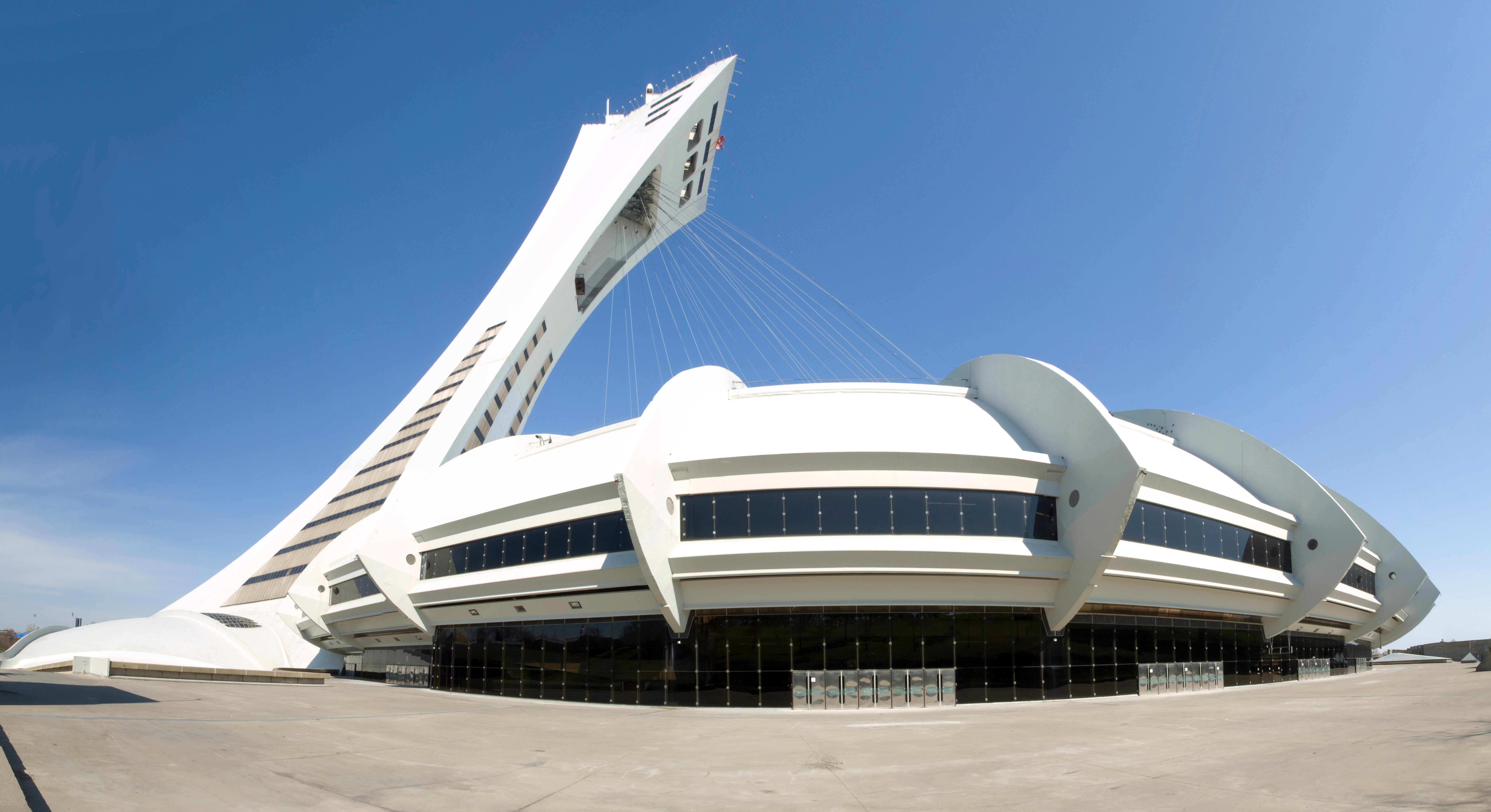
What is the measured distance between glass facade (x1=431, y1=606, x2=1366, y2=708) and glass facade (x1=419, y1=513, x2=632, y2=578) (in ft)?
8.39

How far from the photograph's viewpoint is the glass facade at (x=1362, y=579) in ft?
125

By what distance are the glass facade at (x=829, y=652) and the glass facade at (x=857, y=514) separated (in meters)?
2.51

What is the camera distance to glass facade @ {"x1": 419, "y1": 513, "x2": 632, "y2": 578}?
25.1m

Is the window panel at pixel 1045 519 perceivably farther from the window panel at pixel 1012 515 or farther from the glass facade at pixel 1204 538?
the glass facade at pixel 1204 538

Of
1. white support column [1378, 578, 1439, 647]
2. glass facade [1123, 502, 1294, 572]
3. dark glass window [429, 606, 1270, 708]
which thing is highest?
glass facade [1123, 502, 1294, 572]

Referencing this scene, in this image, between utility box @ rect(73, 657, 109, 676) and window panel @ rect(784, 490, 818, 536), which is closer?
window panel @ rect(784, 490, 818, 536)

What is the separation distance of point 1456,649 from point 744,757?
107314 millimetres

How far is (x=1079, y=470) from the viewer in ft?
79.0

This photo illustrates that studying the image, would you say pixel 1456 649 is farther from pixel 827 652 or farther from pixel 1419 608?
pixel 827 652

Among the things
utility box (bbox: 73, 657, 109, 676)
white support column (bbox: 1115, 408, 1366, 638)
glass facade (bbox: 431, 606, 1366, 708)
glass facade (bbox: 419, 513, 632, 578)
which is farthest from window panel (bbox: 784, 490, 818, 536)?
utility box (bbox: 73, 657, 109, 676)

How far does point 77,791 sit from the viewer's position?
7.61m

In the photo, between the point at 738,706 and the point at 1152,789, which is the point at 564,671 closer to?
the point at 738,706

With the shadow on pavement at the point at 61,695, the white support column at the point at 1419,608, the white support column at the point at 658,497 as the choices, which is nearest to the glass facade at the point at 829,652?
the white support column at the point at 658,497

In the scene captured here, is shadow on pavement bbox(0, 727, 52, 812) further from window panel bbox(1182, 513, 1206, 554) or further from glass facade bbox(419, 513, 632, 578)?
window panel bbox(1182, 513, 1206, 554)
